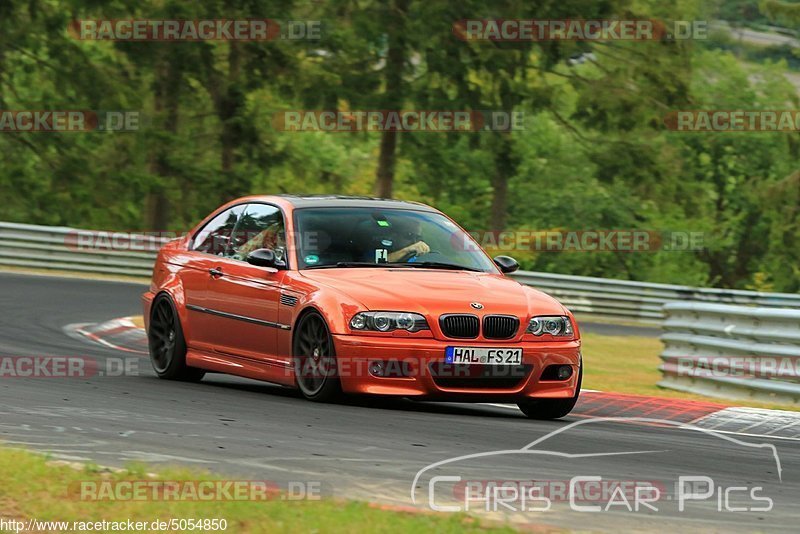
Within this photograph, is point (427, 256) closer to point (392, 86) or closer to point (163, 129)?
point (392, 86)

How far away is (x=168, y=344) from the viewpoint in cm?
1183

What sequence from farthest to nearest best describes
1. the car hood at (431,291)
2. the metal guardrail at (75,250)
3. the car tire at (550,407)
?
the metal guardrail at (75,250) → the car tire at (550,407) → the car hood at (431,291)

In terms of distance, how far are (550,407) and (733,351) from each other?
422cm

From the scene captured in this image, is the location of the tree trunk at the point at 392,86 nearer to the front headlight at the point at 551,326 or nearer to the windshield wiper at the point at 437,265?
the windshield wiper at the point at 437,265

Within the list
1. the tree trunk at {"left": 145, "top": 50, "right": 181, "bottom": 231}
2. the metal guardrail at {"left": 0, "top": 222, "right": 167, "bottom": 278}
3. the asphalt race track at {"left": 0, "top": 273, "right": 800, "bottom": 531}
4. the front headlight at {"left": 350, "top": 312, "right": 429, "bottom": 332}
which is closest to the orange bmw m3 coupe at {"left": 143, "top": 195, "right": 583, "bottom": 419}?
the front headlight at {"left": 350, "top": 312, "right": 429, "bottom": 332}

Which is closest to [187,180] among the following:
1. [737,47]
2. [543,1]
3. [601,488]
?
[543,1]

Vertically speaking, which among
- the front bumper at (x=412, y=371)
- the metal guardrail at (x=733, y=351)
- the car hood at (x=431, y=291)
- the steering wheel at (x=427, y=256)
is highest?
the steering wheel at (x=427, y=256)

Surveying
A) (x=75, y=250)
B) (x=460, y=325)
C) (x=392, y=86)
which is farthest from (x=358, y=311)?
(x=392, y=86)

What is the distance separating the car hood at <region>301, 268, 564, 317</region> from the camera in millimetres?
9594

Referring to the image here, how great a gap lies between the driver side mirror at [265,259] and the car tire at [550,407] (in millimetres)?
1983

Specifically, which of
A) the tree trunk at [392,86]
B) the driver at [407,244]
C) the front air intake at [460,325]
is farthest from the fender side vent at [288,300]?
the tree trunk at [392,86]

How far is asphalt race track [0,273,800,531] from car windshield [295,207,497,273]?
1.02m

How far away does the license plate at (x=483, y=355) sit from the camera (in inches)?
374

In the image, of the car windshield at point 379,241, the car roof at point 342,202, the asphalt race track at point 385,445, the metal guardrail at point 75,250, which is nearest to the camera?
the asphalt race track at point 385,445
